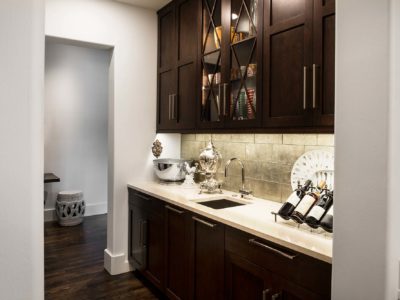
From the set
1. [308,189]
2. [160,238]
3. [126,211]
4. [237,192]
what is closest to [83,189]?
[126,211]

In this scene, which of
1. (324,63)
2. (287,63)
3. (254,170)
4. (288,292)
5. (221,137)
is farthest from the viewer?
(221,137)

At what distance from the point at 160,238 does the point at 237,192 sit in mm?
749

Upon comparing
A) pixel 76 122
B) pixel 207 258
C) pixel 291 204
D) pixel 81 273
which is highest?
pixel 76 122

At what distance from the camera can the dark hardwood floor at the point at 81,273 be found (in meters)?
2.70

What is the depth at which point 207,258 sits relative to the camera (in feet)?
6.52

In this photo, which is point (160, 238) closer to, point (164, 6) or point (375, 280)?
point (375, 280)

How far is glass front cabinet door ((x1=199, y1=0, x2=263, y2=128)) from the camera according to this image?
206 cm

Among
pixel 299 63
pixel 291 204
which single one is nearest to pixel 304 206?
pixel 291 204

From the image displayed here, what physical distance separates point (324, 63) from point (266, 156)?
0.97 metres

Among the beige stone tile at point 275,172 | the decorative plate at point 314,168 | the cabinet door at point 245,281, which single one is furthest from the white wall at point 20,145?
the beige stone tile at point 275,172

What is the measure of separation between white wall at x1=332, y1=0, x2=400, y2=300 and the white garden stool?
170 inches

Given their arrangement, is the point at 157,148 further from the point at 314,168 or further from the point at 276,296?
the point at 276,296

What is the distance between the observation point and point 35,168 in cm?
67

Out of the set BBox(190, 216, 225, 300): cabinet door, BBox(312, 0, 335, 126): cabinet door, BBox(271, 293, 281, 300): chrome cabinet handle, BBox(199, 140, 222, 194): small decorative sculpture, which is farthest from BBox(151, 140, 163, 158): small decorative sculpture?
BBox(271, 293, 281, 300): chrome cabinet handle
